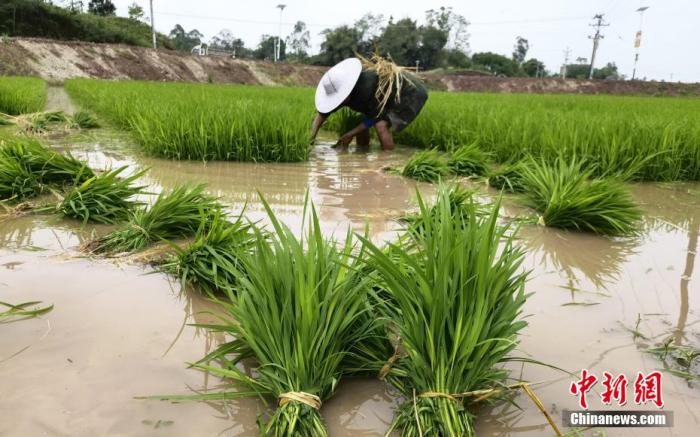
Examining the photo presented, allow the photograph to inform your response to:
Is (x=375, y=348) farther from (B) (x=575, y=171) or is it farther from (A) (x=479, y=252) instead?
(B) (x=575, y=171)

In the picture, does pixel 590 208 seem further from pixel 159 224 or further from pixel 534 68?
pixel 534 68

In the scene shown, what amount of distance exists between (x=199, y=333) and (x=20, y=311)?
58cm

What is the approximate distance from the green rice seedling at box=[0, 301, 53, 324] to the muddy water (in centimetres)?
4

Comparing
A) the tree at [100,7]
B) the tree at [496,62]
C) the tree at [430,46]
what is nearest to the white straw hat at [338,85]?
the tree at [430,46]

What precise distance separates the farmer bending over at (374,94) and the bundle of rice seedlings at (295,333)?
12.4 feet

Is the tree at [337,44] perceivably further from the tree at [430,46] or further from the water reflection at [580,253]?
the water reflection at [580,253]

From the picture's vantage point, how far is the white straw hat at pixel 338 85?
4879mm

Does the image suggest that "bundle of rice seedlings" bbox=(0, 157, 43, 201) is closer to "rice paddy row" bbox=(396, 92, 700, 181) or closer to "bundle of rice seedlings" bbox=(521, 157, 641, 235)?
"bundle of rice seedlings" bbox=(521, 157, 641, 235)

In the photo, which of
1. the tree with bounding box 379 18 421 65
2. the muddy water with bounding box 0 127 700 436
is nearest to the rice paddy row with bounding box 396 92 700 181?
the muddy water with bounding box 0 127 700 436

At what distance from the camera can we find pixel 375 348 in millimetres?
1361

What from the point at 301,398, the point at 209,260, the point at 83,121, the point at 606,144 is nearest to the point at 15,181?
the point at 209,260

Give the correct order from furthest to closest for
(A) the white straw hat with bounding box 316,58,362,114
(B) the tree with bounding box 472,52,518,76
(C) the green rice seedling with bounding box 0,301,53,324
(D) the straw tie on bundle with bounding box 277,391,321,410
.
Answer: (B) the tree with bounding box 472,52,518,76 → (A) the white straw hat with bounding box 316,58,362,114 → (C) the green rice seedling with bounding box 0,301,53,324 → (D) the straw tie on bundle with bounding box 277,391,321,410

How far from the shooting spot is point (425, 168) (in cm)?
397

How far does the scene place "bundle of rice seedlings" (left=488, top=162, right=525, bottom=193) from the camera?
11.6 feet
